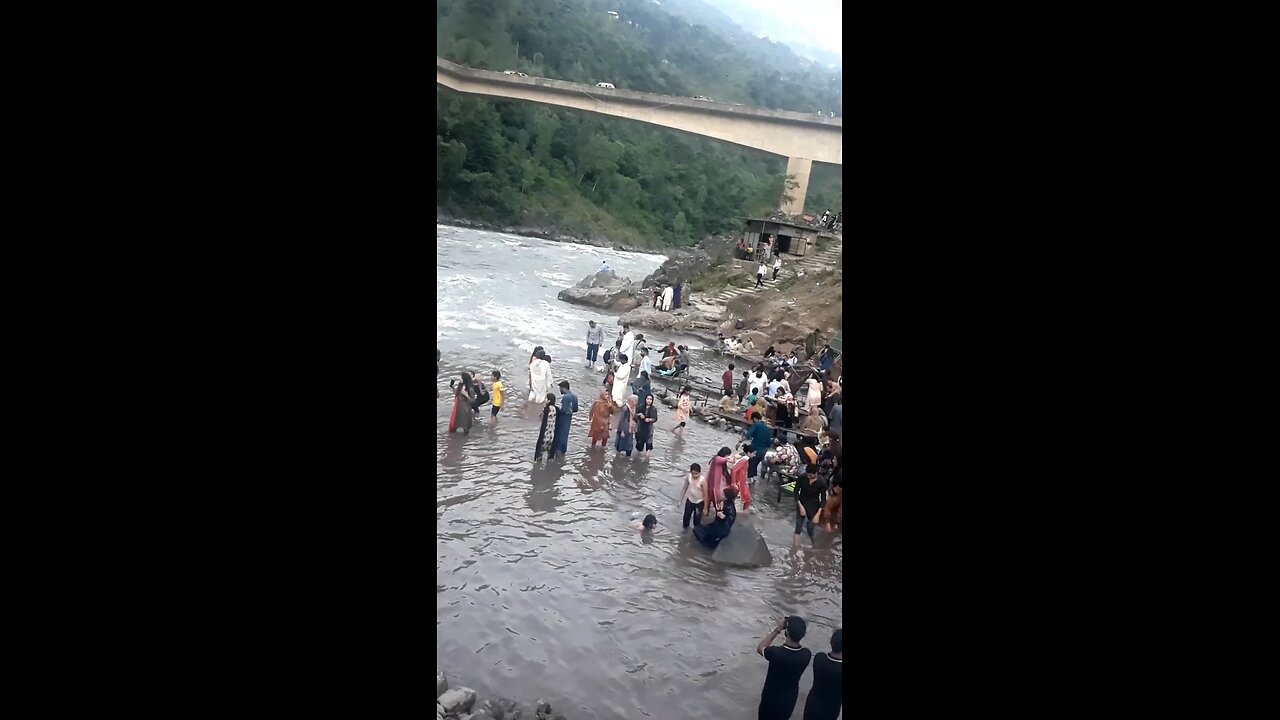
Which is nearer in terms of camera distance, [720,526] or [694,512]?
[720,526]

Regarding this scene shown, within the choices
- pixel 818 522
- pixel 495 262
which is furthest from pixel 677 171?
pixel 818 522

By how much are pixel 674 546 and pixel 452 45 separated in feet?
17.3

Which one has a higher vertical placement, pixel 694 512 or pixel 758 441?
pixel 758 441

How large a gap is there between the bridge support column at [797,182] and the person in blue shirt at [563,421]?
9.43ft

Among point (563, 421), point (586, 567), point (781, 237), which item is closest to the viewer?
point (586, 567)

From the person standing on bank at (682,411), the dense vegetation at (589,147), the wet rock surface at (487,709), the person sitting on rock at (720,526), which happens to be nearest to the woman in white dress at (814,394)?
the person standing on bank at (682,411)

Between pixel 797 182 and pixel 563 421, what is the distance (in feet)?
10.7

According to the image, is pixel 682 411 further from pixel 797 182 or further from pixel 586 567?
pixel 797 182

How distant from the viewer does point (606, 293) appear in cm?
818

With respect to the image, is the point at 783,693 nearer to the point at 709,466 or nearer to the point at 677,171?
the point at 709,466

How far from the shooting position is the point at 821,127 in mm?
Result: 6848

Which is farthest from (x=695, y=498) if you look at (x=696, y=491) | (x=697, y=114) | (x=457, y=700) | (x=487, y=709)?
(x=697, y=114)

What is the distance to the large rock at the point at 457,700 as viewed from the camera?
4.64m

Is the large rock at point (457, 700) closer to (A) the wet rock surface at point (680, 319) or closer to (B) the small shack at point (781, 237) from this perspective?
(A) the wet rock surface at point (680, 319)
